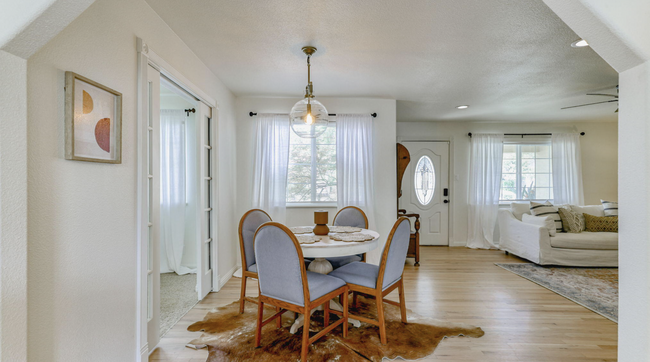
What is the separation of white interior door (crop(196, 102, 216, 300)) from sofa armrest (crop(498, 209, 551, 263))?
4.35 meters

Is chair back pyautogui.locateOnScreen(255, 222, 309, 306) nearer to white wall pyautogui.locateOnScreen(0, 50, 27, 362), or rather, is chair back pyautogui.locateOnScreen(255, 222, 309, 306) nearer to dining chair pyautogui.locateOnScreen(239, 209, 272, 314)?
dining chair pyautogui.locateOnScreen(239, 209, 272, 314)

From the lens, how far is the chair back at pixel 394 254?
2234 millimetres

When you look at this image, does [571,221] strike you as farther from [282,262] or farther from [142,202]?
[142,202]

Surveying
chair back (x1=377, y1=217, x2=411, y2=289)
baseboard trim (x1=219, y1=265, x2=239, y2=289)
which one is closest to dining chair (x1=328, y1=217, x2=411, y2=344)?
chair back (x1=377, y1=217, x2=411, y2=289)

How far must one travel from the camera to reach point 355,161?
4.32 m

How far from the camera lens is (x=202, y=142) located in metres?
3.21

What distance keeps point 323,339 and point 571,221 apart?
4295 mm

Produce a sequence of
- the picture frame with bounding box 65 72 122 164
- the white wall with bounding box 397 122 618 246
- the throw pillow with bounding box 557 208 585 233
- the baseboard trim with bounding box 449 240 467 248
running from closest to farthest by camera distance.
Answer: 1. the picture frame with bounding box 65 72 122 164
2. the throw pillow with bounding box 557 208 585 233
3. the white wall with bounding box 397 122 618 246
4. the baseboard trim with bounding box 449 240 467 248

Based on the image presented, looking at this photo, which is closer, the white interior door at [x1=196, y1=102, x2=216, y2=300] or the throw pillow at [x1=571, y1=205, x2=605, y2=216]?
the white interior door at [x1=196, y1=102, x2=216, y2=300]

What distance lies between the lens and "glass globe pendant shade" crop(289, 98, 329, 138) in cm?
256

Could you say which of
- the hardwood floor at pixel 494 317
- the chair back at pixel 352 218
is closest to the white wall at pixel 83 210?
the hardwood floor at pixel 494 317

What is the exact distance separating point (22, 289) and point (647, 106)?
6.68 feet

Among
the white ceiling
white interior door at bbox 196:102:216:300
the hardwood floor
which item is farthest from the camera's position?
white interior door at bbox 196:102:216:300

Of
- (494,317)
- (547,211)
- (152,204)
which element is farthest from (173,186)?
(547,211)
